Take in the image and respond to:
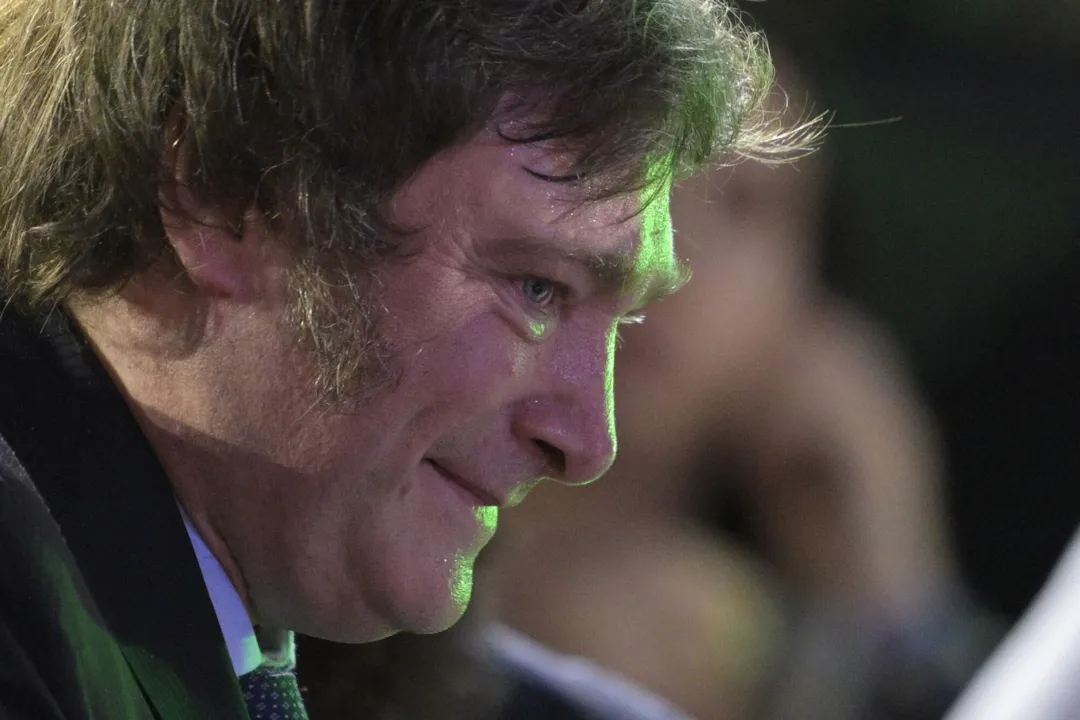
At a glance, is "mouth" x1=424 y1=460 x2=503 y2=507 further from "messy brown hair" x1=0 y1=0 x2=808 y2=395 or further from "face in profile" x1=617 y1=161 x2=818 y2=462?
"face in profile" x1=617 y1=161 x2=818 y2=462

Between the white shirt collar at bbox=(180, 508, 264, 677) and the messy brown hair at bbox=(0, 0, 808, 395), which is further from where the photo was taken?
the white shirt collar at bbox=(180, 508, 264, 677)

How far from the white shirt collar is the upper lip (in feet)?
0.67

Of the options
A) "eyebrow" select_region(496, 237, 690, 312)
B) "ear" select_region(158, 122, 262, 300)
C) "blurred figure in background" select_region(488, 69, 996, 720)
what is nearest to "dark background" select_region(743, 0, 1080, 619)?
"blurred figure in background" select_region(488, 69, 996, 720)

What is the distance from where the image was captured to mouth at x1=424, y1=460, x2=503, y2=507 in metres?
0.96

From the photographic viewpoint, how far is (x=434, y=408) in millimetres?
927

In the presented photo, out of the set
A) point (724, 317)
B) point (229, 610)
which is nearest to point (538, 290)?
point (229, 610)

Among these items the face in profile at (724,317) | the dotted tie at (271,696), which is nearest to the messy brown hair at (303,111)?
the dotted tie at (271,696)

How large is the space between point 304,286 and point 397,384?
0.11m

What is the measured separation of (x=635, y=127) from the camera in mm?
931

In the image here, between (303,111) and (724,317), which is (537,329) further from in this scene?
(724,317)

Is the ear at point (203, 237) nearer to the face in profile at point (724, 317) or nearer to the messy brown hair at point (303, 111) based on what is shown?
the messy brown hair at point (303, 111)

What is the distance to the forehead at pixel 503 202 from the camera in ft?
2.94

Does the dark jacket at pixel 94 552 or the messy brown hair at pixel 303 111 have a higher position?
the messy brown hair at pixel 303 111

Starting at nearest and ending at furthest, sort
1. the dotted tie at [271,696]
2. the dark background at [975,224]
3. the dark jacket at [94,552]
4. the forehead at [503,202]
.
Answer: the dark jacket at [94,552] → the forehead at [503,202] → the dotted tie at [271,696] → the dark background at [975,224]
